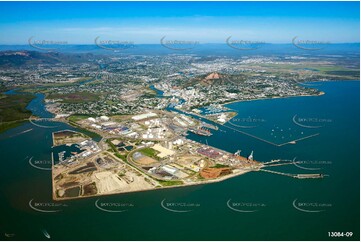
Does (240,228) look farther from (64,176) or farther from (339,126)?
(339,126)

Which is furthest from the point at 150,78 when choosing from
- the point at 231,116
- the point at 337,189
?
the point at 337,189

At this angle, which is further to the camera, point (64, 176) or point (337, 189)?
point (64, 176)
